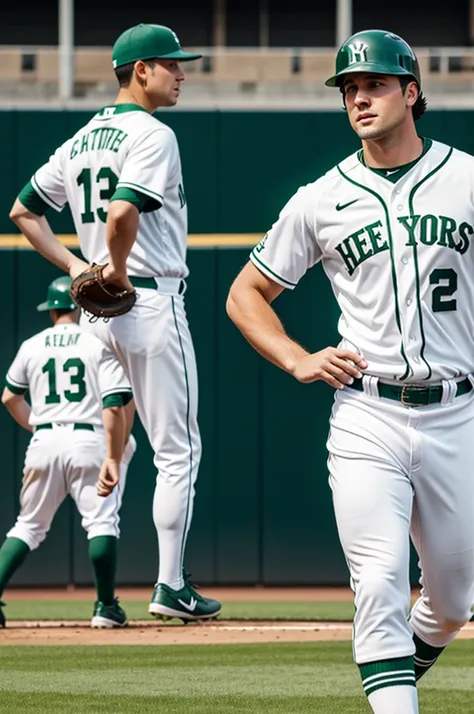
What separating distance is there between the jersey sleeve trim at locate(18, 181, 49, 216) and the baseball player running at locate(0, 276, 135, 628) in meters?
0.80

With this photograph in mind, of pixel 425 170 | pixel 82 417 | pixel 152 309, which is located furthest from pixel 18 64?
pixel 425 170

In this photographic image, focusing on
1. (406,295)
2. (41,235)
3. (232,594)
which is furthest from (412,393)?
(232,594)

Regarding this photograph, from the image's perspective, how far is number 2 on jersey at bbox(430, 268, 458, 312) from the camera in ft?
13.6

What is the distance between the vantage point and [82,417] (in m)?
7.97

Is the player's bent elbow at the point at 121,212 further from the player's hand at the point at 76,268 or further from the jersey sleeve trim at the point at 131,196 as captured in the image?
the player's hand at the point at 76,268

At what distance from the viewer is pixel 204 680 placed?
18.5 ft

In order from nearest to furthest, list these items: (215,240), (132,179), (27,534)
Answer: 1. (132,179)
2. (27,534)
3. (215,240)

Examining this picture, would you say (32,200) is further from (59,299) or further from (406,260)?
(406,260)

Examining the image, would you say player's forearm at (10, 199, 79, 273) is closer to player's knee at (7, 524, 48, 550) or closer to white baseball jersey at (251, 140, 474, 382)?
player's knee at (7, 524, 48, 550)

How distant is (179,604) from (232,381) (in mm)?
4603

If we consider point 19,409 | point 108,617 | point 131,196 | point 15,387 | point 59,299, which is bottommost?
point 108,617

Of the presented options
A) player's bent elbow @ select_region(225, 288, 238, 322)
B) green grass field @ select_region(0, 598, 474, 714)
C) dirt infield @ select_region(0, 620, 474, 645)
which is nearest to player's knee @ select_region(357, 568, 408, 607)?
player's bent elbow @ select_region(225, 288, 238, 322)

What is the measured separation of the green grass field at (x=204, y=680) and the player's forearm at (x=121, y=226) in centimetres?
170

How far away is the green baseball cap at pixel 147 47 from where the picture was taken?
21.8 feet
